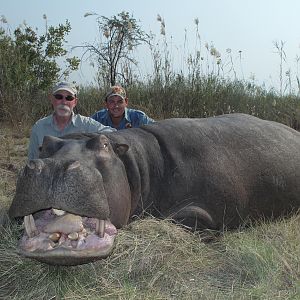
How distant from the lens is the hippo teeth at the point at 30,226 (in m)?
3.27

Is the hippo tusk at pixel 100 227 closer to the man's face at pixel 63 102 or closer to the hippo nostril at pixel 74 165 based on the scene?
the hippo nostril at pixel 74 165

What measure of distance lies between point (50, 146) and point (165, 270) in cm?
103

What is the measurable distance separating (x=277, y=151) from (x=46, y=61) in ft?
21.4

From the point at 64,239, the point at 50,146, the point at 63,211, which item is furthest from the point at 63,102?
the point at 64,239

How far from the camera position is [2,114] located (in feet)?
31.0

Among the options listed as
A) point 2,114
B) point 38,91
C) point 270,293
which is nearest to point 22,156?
point 2,114

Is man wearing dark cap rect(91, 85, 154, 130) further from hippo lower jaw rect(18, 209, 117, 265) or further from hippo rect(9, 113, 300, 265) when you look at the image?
hippo lower jaw rect(18, 209, 117, 265)

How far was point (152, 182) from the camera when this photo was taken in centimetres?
436

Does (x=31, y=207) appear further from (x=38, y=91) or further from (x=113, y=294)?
(x=38, y=91)

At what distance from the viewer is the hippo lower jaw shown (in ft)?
10.2

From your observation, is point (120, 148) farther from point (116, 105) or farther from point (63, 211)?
point (116, 105)

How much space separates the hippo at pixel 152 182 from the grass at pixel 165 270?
8.7 inches

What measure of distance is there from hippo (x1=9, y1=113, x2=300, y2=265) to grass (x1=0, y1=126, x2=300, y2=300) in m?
0.22

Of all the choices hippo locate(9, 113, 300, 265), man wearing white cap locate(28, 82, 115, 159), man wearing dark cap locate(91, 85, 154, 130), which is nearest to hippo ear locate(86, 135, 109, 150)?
hippo locate(9, 113, 300, 265)
